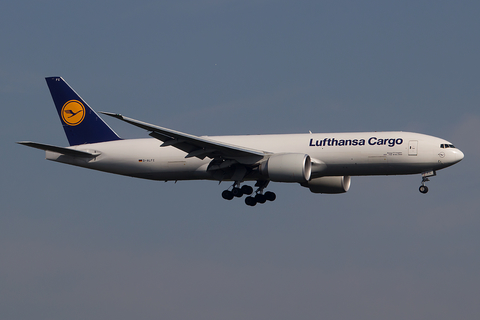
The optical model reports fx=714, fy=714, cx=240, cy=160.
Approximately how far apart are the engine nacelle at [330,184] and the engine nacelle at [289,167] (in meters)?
6.30

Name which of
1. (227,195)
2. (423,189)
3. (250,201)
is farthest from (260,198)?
(423,189)

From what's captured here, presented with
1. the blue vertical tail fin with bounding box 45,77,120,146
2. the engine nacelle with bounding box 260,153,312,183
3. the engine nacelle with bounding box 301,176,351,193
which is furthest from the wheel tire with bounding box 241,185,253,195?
the blue vertical tail fin with bounding box 45,77,120,146

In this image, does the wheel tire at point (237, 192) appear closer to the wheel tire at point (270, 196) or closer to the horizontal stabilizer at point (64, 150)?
the wheel tire at point (270, 196)

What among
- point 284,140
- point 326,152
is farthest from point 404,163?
point 284,140

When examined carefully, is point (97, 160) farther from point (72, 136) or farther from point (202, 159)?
point (202, 159)

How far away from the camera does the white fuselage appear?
40250 millimetres

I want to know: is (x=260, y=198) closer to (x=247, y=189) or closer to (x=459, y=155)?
(x=247, y=189)

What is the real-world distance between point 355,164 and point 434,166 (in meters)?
4.45

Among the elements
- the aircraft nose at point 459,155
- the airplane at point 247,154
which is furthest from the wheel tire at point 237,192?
the aircraft nose at point 459,155

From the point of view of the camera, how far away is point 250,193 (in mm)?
44406

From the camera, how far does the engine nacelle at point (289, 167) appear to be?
1555 inches

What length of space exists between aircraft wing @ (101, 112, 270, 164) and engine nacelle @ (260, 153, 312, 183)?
1.42 m

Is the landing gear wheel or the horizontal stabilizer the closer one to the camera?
the landing gear wheel

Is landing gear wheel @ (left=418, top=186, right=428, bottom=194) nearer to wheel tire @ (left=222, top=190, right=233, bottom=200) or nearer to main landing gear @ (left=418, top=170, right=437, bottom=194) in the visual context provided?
main landing gear @ (left=418, top=170, right=437, bottom=194)
